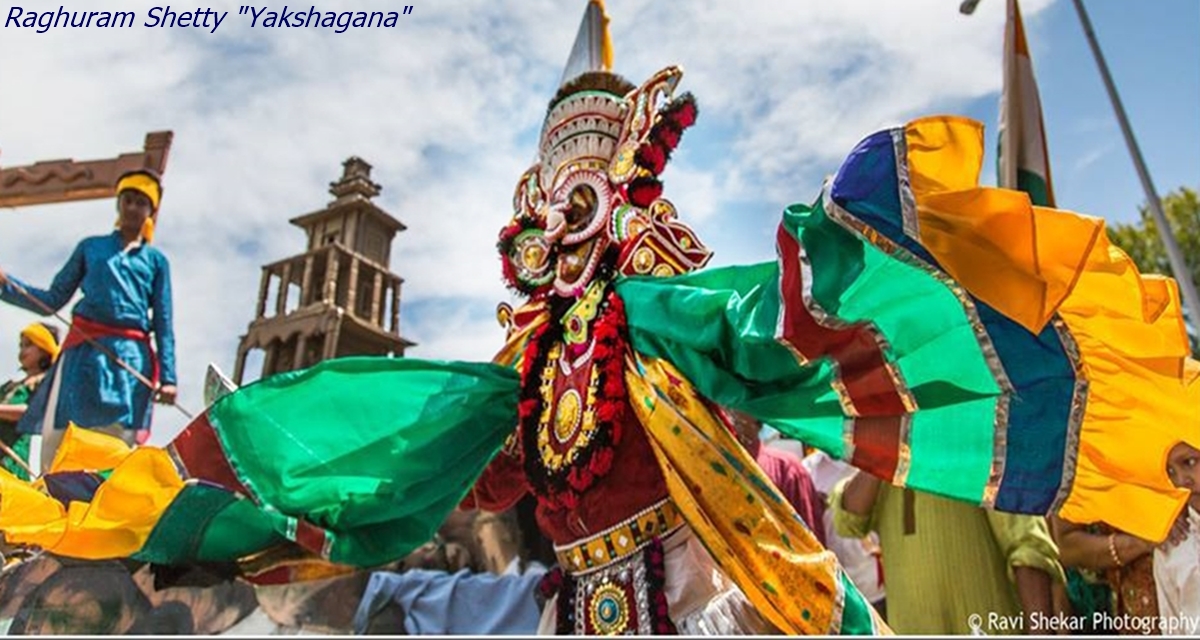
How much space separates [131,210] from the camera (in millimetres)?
4555

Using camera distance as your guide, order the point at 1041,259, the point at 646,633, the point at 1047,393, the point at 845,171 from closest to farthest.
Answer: the point at 1041,259
the point at 845,171
the point at 1047,393
the point at 646,633

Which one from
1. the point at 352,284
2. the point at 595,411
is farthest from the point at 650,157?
the point at 352,284

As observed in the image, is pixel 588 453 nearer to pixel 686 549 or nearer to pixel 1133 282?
pixel 686 549

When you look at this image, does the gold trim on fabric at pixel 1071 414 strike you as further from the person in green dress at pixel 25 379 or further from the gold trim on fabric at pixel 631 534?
the person in green dress at pixel 25 379

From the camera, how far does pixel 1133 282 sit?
1.73 meters

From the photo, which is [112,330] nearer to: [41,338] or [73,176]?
[73,176]

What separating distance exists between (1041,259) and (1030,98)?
1749mm

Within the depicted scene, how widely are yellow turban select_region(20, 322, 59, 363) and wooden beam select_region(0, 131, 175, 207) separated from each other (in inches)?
31.3

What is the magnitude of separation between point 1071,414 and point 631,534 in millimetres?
1018

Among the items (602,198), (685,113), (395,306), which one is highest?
(395,306)

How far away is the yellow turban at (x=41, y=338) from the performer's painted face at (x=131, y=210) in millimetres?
1350

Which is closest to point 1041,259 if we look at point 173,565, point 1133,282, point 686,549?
point 1133,282

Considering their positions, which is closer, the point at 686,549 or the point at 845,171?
the point at 845,171

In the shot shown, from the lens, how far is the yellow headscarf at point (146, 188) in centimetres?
457
